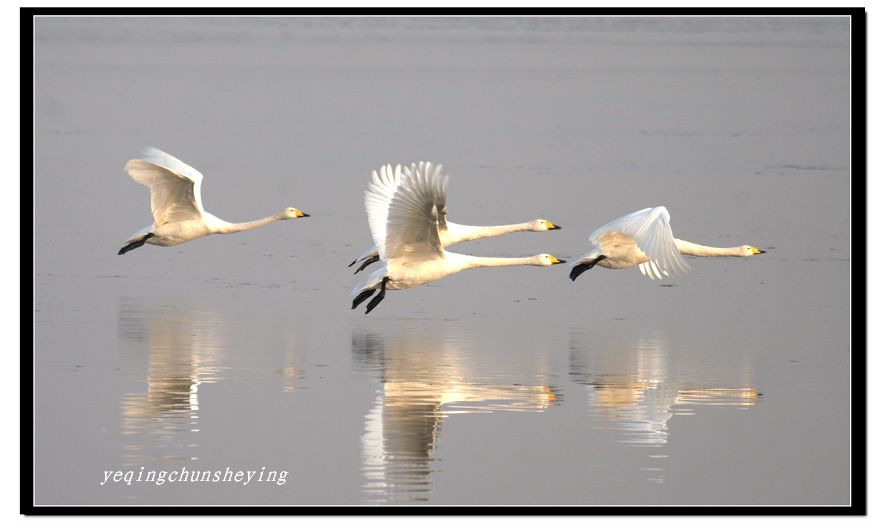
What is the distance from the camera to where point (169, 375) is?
43.8 ft

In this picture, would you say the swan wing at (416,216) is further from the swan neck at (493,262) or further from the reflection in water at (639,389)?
the reflection in water at (639,389)

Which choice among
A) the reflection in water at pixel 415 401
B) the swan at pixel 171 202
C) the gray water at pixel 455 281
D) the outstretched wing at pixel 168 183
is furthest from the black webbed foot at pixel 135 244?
the reflection in water at pixel 415 401

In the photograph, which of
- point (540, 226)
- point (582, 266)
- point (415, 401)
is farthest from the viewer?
point (540, 226)

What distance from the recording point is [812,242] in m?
19.5

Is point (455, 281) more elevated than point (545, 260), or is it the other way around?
point (545, 260)

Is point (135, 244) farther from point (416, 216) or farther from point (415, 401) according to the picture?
point (415, 401)

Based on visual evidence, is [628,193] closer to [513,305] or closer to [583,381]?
[513,305]

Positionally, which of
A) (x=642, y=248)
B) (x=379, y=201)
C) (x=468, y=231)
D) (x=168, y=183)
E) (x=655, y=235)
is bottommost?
(x=642, y=248)

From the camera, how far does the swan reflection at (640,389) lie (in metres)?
12.2

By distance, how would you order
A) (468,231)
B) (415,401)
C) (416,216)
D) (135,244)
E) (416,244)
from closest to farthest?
(415,401) < (416,216) < (416,244) < (468,231) < (135,244)

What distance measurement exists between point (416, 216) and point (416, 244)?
69 centimetres

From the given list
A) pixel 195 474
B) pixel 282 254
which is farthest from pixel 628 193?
pixel 195 474

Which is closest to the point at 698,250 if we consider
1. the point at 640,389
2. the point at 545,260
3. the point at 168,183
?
the point at 545,260

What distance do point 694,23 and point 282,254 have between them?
22.3 feet
